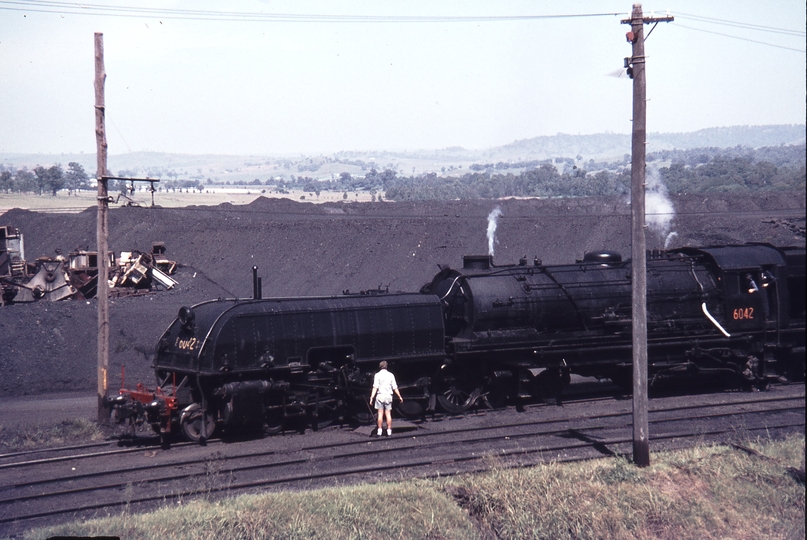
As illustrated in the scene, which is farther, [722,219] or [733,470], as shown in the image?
[722,219]

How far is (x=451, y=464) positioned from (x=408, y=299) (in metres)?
5.21

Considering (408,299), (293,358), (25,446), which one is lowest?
(25,446)

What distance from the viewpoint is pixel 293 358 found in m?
15.8

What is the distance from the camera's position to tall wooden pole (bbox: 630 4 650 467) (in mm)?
12484

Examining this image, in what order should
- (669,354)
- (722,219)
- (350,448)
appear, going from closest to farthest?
(350,448), (669,354), (722,219)

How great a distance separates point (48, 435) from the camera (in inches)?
629

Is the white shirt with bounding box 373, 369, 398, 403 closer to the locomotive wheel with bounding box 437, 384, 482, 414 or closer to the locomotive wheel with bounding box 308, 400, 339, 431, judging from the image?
the locomotive wheel with bounding box 308, 400, 339, 431

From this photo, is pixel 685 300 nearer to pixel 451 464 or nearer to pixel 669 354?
pixel 669 354

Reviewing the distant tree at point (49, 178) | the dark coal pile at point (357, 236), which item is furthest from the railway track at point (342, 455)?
the distant tree at point (49, 178)

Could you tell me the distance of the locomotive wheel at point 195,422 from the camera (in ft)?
49.5

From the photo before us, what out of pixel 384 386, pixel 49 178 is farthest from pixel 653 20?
pixel 49 178

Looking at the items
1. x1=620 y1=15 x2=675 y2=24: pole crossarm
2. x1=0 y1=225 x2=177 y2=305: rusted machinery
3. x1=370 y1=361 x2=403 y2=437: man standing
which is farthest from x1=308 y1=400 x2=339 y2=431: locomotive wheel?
x1=0 y1=225 x2=177 y2=305: rusted machinery

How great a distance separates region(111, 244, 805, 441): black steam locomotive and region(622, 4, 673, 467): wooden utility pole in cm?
496

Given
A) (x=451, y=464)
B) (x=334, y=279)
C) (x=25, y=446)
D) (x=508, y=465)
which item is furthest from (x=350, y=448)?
(x=334, y=279)
